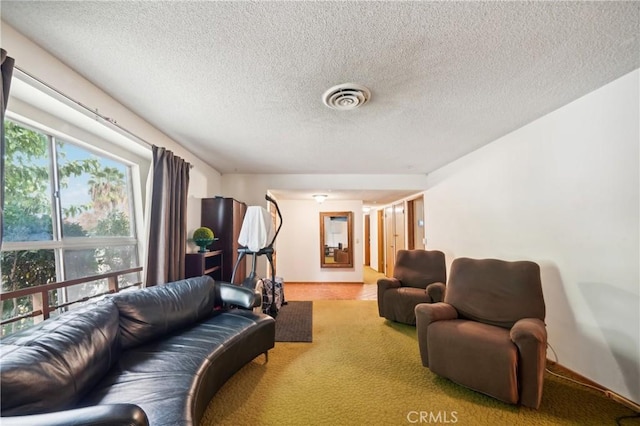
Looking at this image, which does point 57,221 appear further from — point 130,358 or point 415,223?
point 415,223

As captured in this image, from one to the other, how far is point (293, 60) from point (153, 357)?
7.08 ft

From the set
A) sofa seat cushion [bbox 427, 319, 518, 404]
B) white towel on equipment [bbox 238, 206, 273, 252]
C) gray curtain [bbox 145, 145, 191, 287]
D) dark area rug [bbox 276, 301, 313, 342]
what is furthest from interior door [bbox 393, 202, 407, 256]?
gray curtain [bbox 145, 145, 191, 287]

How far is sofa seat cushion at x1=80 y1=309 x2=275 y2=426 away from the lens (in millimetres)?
1303

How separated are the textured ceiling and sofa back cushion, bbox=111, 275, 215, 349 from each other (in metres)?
1.60

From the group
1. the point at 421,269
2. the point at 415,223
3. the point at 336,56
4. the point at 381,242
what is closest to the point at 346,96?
the point at 336,56

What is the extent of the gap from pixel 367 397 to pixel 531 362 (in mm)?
1158

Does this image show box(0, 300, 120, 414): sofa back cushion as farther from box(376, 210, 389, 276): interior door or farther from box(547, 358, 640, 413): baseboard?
box(376, 210, 389, 276): interior door

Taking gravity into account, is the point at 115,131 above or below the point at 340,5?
below

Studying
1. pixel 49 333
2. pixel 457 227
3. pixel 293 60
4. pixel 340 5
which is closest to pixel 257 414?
pixel 49 333

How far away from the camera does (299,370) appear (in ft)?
7.58

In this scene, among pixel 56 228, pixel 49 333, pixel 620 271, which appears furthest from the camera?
pixel 56 228

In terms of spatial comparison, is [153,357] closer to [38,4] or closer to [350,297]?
[38,4]

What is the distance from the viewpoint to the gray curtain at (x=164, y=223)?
2.52m

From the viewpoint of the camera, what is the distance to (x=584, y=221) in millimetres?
2074
